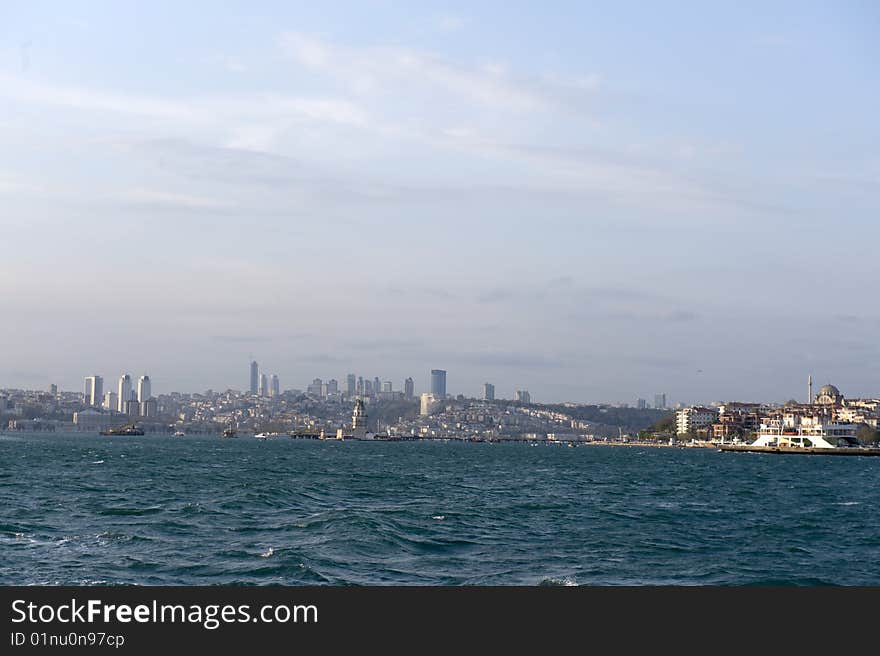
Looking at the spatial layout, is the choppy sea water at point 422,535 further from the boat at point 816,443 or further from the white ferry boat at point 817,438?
the white ferry boat at point 817,438

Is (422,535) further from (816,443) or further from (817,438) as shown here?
(817,438)

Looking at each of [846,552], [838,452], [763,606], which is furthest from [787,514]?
[838,452]

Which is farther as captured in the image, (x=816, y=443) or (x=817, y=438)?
(x=817, y=438)

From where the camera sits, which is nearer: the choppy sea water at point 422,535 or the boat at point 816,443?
the choppy sea water at point 422,535

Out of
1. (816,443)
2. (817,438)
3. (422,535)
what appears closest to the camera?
(422,535)

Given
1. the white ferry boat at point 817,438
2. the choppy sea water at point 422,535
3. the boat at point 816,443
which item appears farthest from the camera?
the white ferry boat at point 817,438

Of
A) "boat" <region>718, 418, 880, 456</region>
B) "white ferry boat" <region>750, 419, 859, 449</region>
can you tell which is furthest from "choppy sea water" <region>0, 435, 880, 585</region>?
"white ferry boat" <region>750, 419, 859, 449</region>

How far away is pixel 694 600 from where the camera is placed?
12828mm

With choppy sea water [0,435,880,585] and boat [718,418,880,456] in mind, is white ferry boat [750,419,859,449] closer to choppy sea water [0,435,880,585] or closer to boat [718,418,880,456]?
boat [718,418,880,456]

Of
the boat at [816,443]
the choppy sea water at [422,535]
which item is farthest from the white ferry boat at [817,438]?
the choppy sea water at [422,535]

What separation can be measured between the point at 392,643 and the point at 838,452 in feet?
578

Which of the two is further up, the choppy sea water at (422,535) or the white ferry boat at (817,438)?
the choppy sea water at (422,535)

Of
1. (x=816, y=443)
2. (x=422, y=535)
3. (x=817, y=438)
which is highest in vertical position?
(x=422, y=535)

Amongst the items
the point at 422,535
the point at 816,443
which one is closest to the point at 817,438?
the point at 816,443
